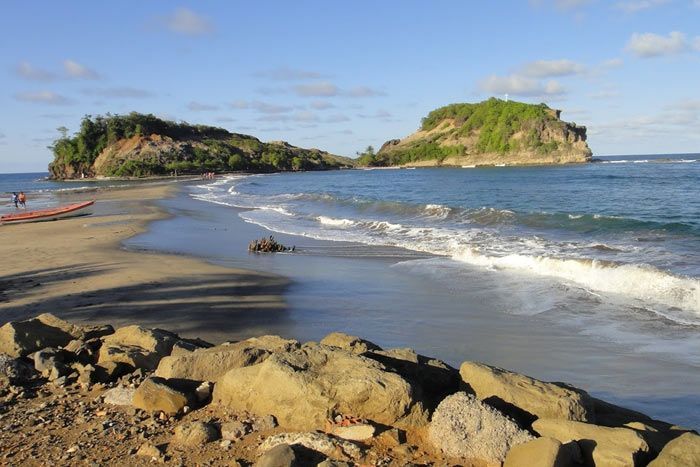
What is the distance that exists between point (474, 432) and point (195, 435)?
2080 mm

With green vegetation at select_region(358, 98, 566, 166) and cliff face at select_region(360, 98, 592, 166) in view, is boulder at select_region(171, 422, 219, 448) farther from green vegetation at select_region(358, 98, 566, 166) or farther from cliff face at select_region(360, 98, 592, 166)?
green vegetation at select_region(358, 98, 566, 166)

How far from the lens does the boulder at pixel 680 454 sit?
11.6ft

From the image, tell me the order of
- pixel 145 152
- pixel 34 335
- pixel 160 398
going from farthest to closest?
pixel 145 152
pixel 34 335
pixel 160 398

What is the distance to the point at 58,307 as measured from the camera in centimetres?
985

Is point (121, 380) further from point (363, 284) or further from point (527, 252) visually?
point (527, 252)

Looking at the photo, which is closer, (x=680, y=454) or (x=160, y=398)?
(x=680, y=454)

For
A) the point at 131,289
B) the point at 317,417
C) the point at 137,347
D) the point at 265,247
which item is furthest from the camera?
the point at 265,247

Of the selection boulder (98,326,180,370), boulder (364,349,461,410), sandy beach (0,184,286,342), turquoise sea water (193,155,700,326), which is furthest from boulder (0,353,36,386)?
turquoise sea water (193,155,700,326)

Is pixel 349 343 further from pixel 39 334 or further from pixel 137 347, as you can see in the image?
pixel 39 334

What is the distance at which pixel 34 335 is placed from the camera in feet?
22.2

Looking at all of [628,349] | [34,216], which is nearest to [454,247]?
[628,349]

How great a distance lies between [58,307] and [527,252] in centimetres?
1157

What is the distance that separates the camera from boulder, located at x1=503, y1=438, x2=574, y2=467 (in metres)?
3.53

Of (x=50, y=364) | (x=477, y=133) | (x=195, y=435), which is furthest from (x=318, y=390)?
(x=477, y=133)
